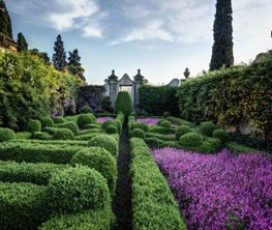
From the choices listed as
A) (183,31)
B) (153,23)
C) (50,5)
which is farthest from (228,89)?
Answer: (50,5)

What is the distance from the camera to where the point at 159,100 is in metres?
22.9

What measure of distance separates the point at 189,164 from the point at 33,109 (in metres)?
6.43

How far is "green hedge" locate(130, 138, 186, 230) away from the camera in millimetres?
2510

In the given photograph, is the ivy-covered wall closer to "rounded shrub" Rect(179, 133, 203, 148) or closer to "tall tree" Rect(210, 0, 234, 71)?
"rounded shrub" Rect(179, 133, 203, 148)

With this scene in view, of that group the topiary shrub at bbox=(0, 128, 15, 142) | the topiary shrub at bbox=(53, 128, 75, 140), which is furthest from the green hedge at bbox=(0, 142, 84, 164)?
the topiary shrub at bbox=(53, 128, 75, 140)

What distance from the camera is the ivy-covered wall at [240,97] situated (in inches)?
304

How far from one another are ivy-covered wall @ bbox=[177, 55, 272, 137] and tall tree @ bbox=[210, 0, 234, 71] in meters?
5.79

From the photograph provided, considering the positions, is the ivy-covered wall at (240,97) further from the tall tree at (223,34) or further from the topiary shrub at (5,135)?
the topiary shrub at (5,135)

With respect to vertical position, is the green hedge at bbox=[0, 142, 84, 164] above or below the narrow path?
above

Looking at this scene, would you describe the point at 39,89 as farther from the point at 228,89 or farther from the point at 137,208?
the point at 137,208

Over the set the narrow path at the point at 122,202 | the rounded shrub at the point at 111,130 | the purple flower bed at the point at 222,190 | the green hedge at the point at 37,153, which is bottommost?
the narrow path at the point at 122,202

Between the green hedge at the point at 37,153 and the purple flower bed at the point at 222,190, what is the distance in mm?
2114

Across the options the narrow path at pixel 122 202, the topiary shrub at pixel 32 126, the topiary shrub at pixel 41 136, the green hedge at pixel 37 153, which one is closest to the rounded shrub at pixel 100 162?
the narrow path at pixel 122 202

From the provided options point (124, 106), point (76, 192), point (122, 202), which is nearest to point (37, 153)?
point (122, 202)
